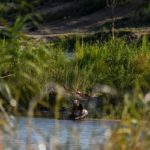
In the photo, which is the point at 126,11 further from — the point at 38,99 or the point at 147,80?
the point at 38,99

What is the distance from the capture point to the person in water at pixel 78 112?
1628 centimetres

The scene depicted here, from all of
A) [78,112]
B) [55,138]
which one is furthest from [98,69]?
[55,138]

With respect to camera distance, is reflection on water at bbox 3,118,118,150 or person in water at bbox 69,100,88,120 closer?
reflection on water at bbox 3,118,118,150

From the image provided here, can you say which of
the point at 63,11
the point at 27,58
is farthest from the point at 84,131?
the point at 63,11

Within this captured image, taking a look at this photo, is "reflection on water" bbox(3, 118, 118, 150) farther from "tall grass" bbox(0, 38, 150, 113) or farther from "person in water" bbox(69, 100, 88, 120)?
"tall grass" bbox(0, 38, 150, 113)

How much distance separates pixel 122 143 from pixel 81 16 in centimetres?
4495

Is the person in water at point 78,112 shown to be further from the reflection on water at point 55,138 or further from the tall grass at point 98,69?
the reflection on water at point 55,138

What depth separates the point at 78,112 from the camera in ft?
53.6

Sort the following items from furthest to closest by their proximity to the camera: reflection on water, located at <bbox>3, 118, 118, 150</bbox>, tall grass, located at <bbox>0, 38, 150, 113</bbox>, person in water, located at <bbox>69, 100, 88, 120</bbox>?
tall grass, located at <bbox>0, 38, 150, 113</bbox>
person in water, located at <bbox>69, 100, 88, 120</bbox>
reflection on water, located at <bbox>3, 118, 118, 150</bbox>

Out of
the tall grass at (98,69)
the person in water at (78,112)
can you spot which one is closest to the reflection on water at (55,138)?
the person in water at (78,112)

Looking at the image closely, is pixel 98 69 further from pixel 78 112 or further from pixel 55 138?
pixel 55 138

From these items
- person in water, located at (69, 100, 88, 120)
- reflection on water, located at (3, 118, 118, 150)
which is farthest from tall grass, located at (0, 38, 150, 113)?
reflection on water, located at (3, 118, 118, 150)

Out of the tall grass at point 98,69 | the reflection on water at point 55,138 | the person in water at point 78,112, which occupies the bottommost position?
the person in water at point 78,112

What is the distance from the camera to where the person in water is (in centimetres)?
1628
